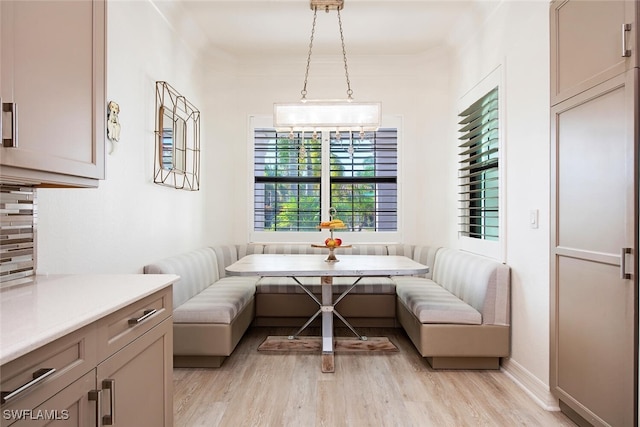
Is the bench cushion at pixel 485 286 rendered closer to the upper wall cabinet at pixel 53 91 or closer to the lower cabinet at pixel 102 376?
the lower cabinet at pixel 102 376

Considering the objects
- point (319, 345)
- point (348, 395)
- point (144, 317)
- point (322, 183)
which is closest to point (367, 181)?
point (322, 183)

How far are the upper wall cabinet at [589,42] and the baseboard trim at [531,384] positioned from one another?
176cm

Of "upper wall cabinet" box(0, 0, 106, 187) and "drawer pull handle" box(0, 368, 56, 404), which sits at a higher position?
"upper wall cabinet" box(0, 0, 106, 187)

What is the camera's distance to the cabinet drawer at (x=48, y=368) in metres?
0.86

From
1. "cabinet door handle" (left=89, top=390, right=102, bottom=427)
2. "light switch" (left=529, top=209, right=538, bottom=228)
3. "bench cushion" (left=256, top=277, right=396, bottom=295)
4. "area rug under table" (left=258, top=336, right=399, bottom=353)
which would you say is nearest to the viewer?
"cabinet door handle" (left=89, top=390, right=102, bottom=427)

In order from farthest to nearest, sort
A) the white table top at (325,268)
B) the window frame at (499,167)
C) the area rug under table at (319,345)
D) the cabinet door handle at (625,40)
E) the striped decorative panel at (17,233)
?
1. the area rug under table at (319,345)
2. the window frame at (499,167)
3. the white table top at (325,268)
4. the cabinet door handle at (625,40)
5. the striped decorative panel at (17,233)

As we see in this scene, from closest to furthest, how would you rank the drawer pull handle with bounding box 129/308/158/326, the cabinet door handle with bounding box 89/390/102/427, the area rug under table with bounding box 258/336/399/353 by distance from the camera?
1. the cabinet door handle with bounding box 89/390/102/427
2. the drawer pull handle with bounding box 129/308/158/326
3. the area rug under table with bounding box 258/336/399/353

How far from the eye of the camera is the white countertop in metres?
0.92

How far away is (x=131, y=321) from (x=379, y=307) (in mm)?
2925

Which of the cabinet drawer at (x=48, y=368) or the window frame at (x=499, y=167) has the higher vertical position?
the window frame at (x=499, y=167)

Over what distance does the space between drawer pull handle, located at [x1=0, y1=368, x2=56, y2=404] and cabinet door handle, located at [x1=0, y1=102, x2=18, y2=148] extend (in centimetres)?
70

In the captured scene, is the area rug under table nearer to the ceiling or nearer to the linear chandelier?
the linear chandelier

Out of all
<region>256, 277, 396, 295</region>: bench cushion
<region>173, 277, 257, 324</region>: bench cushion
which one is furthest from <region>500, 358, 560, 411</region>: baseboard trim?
<region>173, 277, 257, 324</region>: bench cushion

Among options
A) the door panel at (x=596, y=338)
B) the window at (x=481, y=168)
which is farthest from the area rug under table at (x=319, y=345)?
the door panel at (x=596, y=338)
